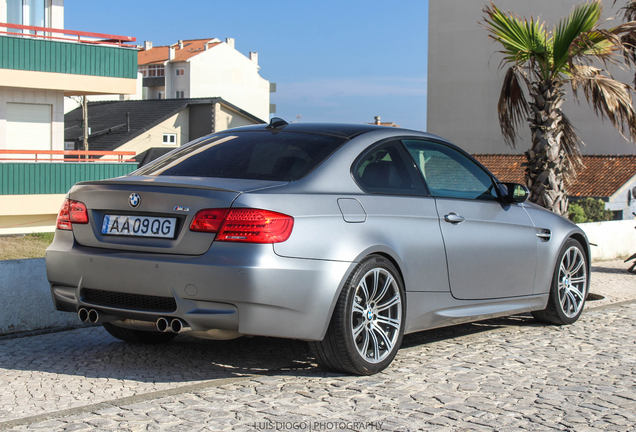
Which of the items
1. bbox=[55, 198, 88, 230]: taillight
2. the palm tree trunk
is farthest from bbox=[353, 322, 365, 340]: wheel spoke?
the palm tree trunk

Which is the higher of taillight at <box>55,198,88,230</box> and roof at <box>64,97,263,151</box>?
roof at <box>64,97,263,151</box>

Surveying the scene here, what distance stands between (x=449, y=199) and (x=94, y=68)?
21483 millimetres

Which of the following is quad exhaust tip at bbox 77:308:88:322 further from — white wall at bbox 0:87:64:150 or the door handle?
white wall at bbox 0:87:64:150

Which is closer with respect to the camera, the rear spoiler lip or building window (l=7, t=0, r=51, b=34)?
the rear spoiler lip

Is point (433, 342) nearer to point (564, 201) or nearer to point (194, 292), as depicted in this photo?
point (194, 292)

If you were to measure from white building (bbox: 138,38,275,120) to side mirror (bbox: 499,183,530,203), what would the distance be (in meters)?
82.0

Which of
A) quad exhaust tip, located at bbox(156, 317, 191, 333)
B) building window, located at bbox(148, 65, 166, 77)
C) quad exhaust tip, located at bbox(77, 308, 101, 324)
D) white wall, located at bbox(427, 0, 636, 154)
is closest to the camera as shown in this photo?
quad exhaust tip, located at bbox(156, 317, 191, 333)

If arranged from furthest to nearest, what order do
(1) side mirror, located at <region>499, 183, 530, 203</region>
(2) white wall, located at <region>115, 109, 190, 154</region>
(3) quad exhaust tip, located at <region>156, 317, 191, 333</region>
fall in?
(2) white wall, located at <region>115, 109, 190, 154</region> → (1) side mirror, located at <region>499, 183, 530, 203</region> → (3) quad exhaust tip, located at <region>156, 317, 191, 333</region>

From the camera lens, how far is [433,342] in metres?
6.44

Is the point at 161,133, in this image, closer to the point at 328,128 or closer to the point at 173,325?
the point at 328,128

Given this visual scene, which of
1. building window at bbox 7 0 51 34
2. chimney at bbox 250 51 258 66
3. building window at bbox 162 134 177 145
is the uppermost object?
chimney at bbox 250 51 258 66

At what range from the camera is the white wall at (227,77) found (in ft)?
295

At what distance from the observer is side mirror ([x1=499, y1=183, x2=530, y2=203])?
6566mm

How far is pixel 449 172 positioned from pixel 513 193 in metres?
0.63
